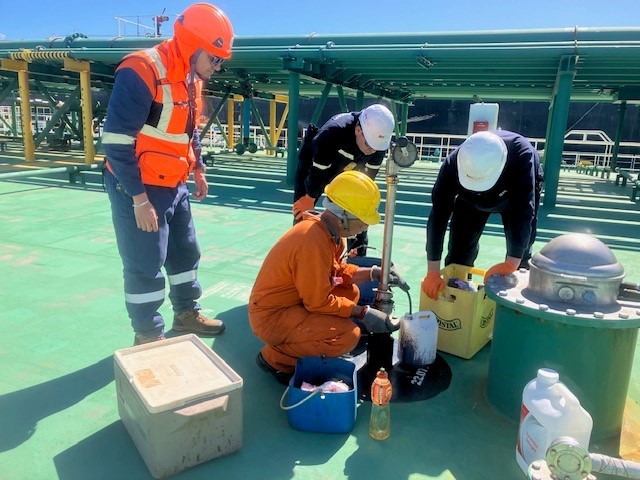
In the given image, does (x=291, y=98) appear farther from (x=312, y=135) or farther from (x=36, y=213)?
(x=312, y=135)

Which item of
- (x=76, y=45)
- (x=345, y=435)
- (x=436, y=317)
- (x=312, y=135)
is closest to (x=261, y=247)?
(x=312, y=135)

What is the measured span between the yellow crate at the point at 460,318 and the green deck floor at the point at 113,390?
0.09 metres

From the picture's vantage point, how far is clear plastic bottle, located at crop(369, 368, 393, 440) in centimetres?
223

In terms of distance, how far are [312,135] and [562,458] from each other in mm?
3296

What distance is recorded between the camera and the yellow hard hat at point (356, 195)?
2.56 meters

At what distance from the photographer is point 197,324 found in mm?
3369

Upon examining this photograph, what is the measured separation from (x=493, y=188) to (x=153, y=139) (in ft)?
6.80

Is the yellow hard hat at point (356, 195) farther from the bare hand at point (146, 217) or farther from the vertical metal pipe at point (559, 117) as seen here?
the vertical metal pipe at point (559, 117)

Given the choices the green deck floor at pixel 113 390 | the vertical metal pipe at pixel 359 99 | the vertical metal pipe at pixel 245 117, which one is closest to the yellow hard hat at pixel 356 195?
the green deck floor at pixel 113 390

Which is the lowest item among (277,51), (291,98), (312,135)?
(312,135)

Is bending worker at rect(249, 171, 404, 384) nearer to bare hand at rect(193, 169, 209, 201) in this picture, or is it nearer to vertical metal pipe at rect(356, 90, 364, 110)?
bare hand at rect(193, 169, 209, 201)

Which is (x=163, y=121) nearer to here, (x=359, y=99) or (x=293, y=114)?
(x=293, y=114)

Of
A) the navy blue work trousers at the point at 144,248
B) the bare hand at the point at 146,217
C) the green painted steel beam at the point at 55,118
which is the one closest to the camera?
the bare hand at the point at 146,217

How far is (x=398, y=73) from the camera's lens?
12352 mm
